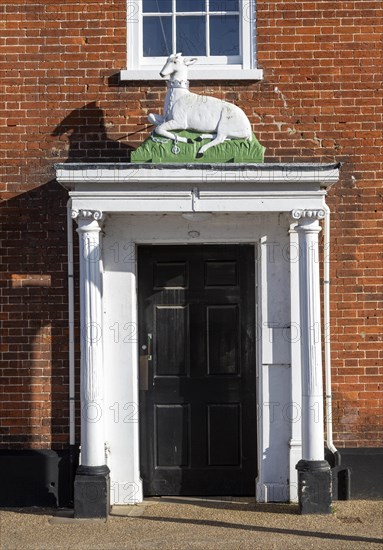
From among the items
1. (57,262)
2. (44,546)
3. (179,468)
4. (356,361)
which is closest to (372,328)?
(356,361)

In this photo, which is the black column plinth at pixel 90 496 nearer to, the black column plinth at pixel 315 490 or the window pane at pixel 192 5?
the black column plinth at pixel 315 490

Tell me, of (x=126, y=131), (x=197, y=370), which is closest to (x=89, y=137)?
(x=126, y=131)

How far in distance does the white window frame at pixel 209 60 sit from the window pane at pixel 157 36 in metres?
0.08

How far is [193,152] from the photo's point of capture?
30.0 feet

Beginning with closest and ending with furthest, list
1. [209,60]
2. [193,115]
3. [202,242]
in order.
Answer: [193,115]
[202,242]
[209,60]

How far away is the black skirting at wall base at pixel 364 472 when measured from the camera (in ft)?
30.9

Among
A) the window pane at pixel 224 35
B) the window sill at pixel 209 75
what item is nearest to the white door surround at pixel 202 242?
the window sill at pixel 209 75

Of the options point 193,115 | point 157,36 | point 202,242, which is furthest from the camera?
point 157,36

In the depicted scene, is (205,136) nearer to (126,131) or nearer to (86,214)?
(126,131)

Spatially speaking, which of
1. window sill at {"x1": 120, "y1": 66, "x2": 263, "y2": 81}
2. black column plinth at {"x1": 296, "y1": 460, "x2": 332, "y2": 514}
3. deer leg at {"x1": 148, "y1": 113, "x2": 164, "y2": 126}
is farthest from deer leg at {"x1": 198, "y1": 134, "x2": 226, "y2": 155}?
black column plinth at {"x1": 296, "y1": 460, "x2": 332, "y2": 514}

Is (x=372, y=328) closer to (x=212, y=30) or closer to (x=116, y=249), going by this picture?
(x=116, y=249)

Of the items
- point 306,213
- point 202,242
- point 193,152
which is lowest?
point 202,242

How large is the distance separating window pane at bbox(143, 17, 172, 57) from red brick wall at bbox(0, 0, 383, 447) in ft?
0.98

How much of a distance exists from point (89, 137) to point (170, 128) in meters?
0.95
